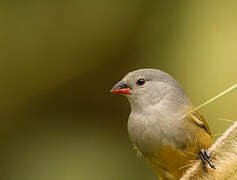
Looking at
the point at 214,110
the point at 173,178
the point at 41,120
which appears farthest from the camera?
the point at 41,120

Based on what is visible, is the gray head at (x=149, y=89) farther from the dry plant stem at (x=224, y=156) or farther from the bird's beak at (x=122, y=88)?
the dry plant stem at (x=224, y=156)

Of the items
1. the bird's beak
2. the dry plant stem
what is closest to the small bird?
the bird's beak

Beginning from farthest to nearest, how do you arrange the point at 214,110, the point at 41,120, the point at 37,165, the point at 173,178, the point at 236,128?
1. the point at 41,120
2. the point at 37,165
3. the point at 214,110
4. the point at 173,178
5. the point at 236,128

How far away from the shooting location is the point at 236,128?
2482 millimetres

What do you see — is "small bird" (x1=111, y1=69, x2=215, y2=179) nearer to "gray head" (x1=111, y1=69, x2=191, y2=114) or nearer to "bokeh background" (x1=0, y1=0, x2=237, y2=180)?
"gray head" (x1=111, y1=69, x2=191, y2=114)

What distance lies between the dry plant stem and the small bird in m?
1.29

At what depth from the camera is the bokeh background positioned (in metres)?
6.39

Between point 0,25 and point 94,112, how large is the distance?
1.79 metres

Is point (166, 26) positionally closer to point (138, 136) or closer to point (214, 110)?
point (214, 110)

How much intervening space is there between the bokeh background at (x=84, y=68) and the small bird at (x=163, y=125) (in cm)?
139

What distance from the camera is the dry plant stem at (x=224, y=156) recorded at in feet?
8.23

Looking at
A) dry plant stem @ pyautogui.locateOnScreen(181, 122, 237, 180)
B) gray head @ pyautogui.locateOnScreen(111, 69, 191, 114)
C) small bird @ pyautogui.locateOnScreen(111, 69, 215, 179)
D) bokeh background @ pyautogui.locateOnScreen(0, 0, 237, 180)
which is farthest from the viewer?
bokeh background @ pyautogui.locateOnScreen(0, 0, 237, 180)

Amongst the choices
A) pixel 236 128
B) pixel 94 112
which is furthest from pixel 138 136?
pixel 94 112

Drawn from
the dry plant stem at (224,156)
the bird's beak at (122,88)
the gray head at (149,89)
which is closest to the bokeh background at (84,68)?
the gray head at (149,89)
